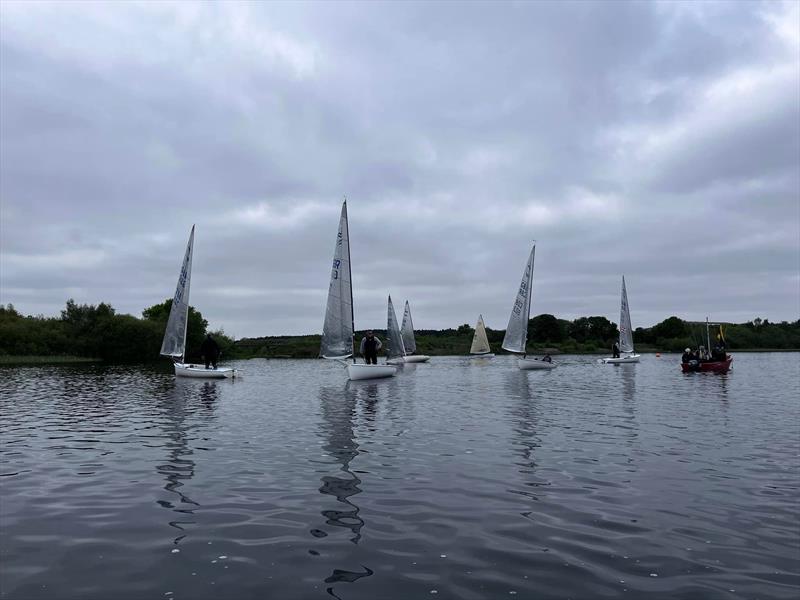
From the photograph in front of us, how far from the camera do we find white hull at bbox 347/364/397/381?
4342 cm

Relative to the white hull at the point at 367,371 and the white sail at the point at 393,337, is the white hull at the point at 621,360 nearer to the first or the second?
the white sail at the point at 393,337

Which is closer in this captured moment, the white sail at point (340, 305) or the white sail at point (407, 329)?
the white sail at point (340, 305)

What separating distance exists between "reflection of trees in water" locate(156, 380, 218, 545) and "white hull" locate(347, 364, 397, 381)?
36.4ft

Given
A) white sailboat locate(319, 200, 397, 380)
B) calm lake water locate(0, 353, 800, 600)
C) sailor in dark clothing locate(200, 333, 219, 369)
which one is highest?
white sailboat locate(319, 200, 397, 380)

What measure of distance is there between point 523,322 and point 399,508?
5438 cm

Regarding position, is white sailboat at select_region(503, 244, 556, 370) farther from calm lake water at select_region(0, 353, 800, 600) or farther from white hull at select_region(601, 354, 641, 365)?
calm lake water at select_region(0, 353, 800, 600)

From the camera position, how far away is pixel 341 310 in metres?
44.0

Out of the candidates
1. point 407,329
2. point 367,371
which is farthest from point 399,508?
point 407,329

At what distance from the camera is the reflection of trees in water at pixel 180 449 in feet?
33.3

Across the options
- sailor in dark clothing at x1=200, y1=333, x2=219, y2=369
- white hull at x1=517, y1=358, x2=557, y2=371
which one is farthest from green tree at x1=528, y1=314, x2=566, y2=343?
sailor in dark clothing at x1=200, y1=333, x2=219, y2=369

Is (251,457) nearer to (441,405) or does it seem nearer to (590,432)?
(590,432)

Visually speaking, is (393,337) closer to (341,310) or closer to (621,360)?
(621,360)

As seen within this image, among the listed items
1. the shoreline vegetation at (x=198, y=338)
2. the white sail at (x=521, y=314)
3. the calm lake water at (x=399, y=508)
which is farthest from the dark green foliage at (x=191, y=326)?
the calm lake water at (x=399, y=508)

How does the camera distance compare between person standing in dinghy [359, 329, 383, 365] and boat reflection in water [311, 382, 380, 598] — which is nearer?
boat reflection in water [311, 382, 380, 598]
